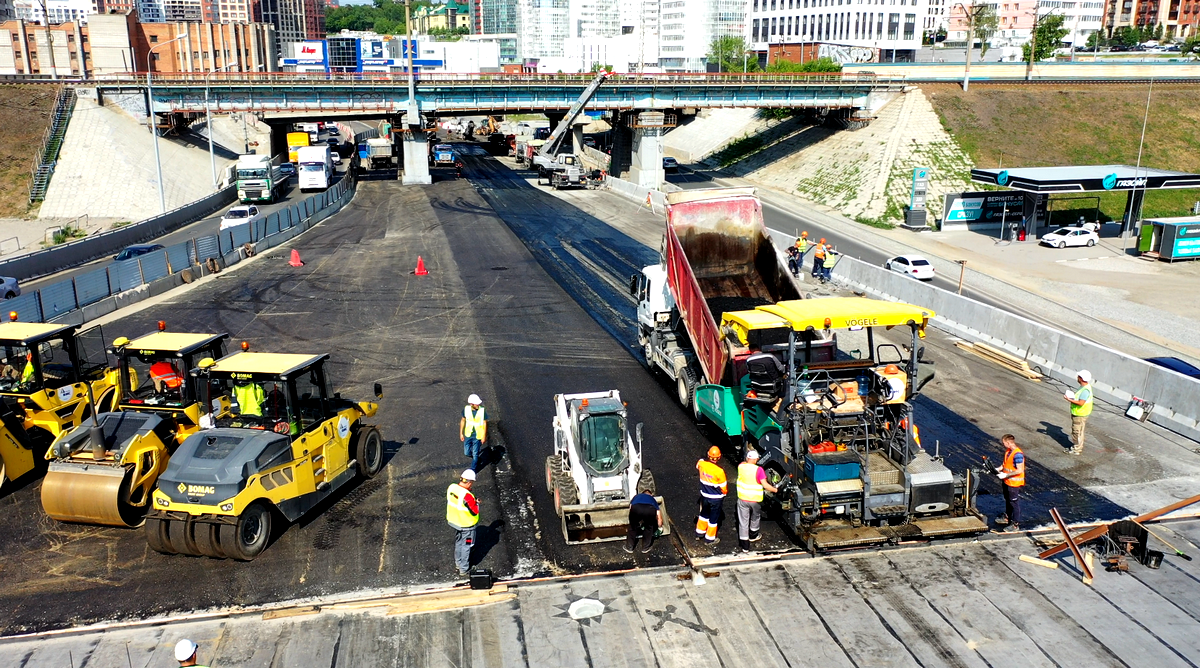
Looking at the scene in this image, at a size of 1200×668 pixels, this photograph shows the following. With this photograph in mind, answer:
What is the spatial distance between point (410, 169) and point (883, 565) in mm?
55919

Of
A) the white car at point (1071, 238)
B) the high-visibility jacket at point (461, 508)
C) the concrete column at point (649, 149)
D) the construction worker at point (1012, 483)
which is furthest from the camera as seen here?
the concrete column at point (649, 149)

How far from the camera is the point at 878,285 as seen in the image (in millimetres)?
29844

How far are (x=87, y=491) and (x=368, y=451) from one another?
13.9 feet

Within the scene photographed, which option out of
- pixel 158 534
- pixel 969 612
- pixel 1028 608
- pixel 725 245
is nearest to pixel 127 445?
pixel 158 534

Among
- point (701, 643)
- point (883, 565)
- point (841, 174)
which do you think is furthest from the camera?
point (841, 174)

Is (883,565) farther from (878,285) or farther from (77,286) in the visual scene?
(77,286)

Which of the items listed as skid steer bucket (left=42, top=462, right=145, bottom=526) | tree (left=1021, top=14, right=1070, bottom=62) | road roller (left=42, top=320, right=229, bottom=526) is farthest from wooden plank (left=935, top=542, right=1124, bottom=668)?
tree (left=1021, top=14, right=1070, bottom=62)

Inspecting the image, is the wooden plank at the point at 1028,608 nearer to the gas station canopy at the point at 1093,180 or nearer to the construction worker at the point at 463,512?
the construction worker at the point at 463,512

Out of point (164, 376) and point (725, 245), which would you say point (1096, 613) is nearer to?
point (725, 245)

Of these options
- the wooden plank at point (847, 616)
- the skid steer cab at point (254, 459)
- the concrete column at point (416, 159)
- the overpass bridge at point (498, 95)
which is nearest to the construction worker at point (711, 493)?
the wooden plank at point (847, 616)

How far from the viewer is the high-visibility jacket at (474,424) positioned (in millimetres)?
15234

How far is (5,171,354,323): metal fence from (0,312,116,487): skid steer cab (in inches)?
425

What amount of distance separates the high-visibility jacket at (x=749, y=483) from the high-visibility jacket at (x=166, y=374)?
31.2 ft

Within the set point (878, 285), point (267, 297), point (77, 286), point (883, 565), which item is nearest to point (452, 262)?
point (267, 297)
